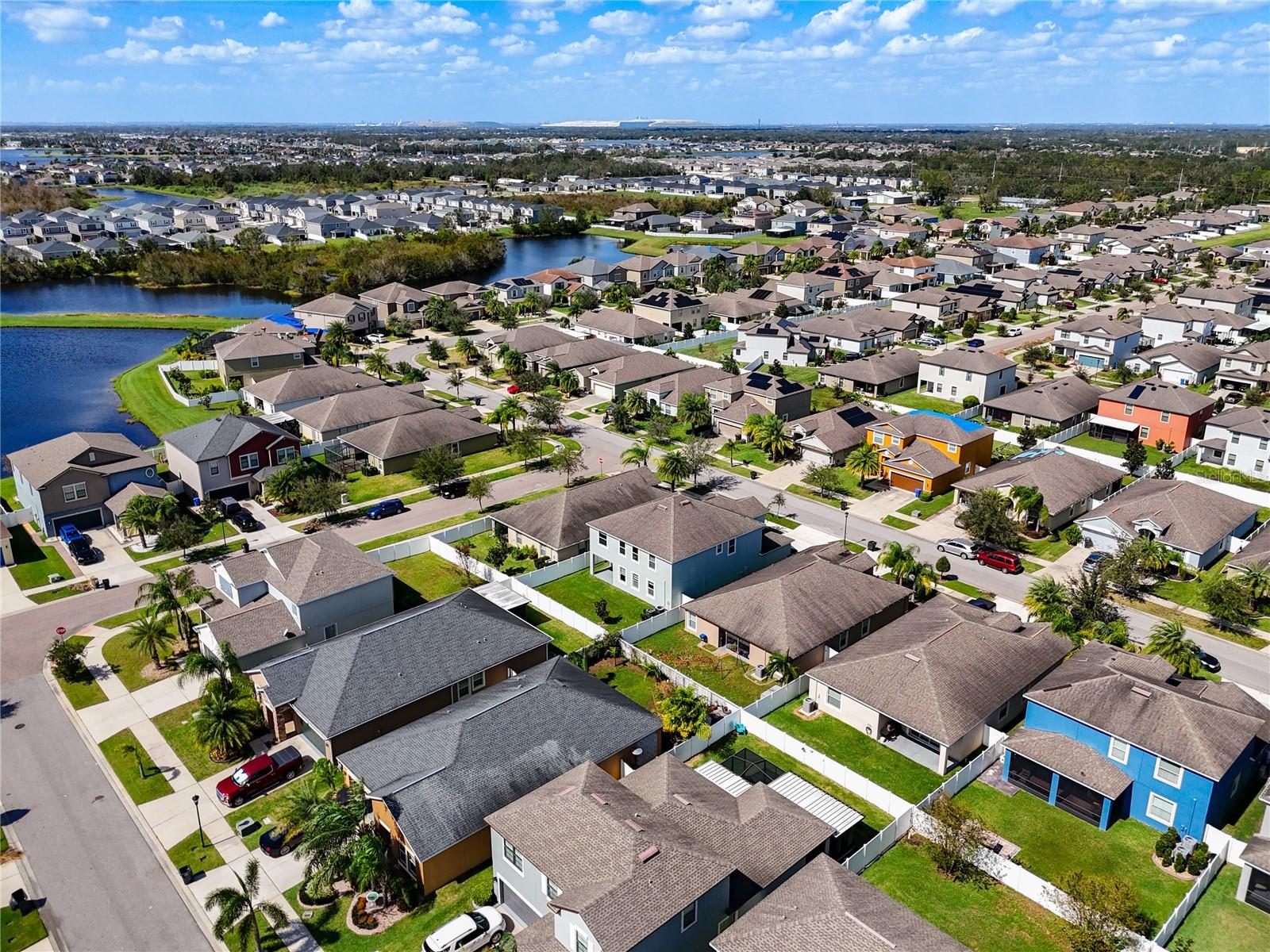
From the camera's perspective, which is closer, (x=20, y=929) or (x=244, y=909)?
(x=244, y=909)

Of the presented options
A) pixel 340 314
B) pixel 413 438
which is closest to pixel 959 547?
pixel 413 438

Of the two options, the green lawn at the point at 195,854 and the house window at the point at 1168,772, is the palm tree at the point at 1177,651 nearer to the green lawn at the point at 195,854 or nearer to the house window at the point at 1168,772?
the house window at the point at 1168,772

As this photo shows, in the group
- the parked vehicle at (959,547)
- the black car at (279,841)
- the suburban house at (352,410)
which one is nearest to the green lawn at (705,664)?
the parked vehicle at (959,547)

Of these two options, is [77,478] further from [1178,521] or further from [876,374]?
[1178,521]

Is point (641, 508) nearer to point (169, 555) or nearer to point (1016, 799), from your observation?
point (1016, 799)

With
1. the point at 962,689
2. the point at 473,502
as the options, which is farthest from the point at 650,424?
the point at 962,689
